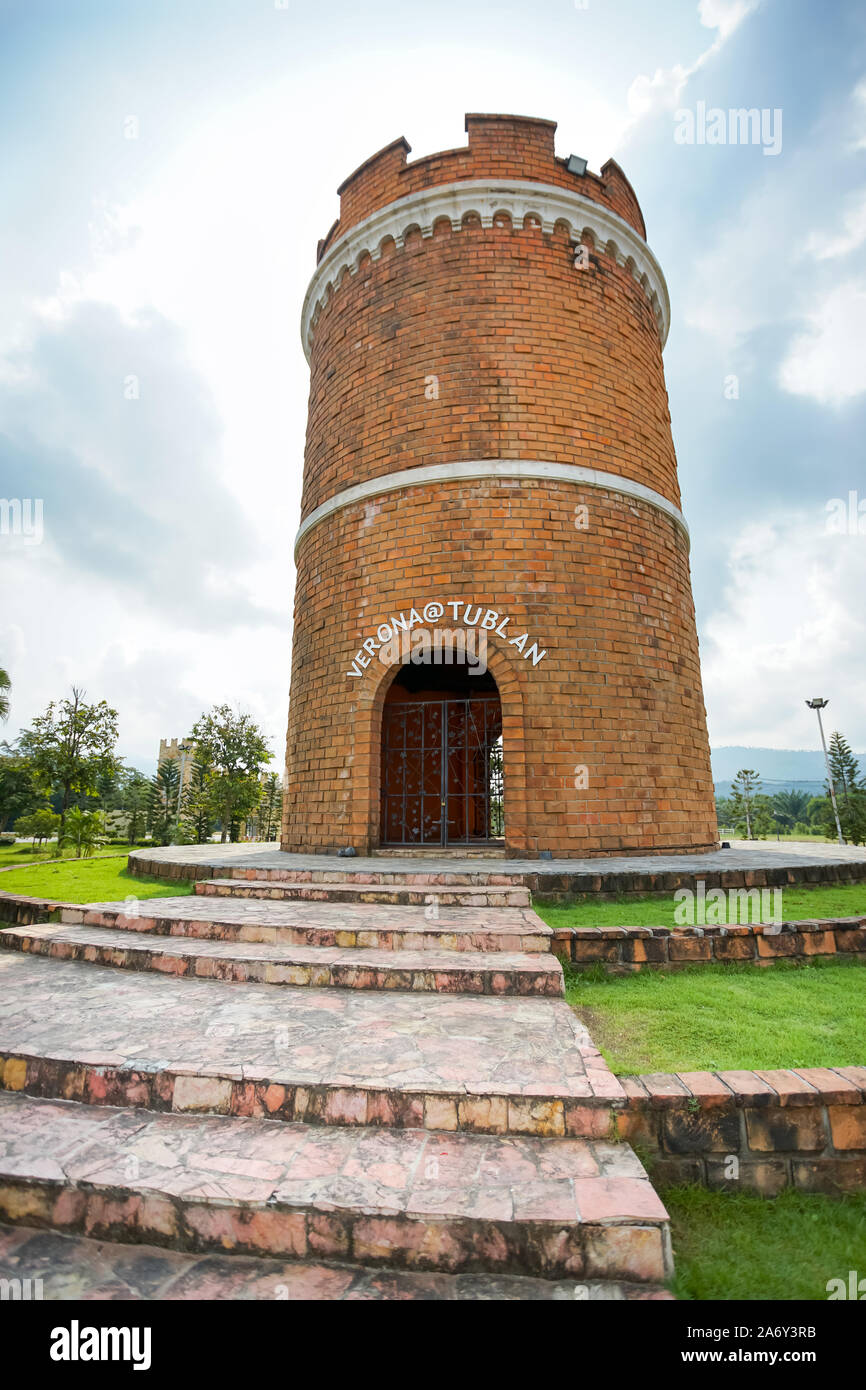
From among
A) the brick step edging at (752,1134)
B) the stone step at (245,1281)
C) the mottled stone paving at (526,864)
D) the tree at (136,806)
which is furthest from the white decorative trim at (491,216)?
the tree at (136,806)

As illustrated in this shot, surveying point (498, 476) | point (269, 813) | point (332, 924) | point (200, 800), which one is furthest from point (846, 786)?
point (332, 924)

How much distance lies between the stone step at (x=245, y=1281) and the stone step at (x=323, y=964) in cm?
173

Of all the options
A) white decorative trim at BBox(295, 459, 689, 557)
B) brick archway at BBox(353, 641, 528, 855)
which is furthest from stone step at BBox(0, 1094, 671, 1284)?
white decorative trim at BBox(295, 459, 689, 557)

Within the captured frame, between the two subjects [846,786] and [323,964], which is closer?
[323,964]

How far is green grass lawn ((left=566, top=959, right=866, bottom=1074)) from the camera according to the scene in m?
2.67

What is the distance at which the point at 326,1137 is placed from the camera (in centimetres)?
225

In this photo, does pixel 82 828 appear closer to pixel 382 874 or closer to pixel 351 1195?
pixel 382 874

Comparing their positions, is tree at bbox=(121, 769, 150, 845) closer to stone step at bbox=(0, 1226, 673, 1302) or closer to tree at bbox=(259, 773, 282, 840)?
tree at bbox=(259, 773, 282, 840)

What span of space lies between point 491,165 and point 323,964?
10655 mm

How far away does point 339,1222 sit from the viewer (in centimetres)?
184

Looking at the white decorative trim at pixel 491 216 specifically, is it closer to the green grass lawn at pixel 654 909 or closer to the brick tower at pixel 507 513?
the brick tower at pixel 507 513

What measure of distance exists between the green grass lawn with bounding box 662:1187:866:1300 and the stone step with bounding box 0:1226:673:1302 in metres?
0.20
